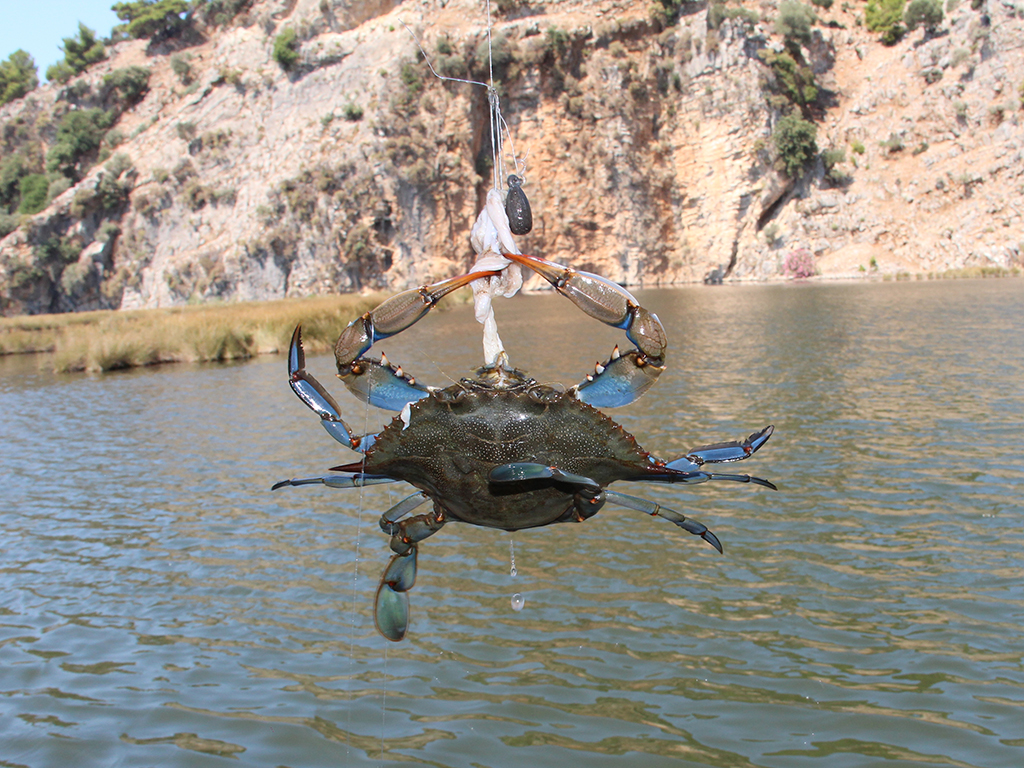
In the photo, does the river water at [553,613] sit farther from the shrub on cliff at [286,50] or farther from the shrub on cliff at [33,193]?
the shrub on cliff at [33,193]

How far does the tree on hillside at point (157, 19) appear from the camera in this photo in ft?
219

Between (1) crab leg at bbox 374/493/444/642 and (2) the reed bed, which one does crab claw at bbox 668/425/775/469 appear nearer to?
(1) crab leg at bbox 374/493/444/642

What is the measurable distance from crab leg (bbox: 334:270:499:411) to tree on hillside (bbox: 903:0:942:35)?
5924 centimetres

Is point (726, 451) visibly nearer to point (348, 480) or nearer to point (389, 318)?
point (389, 318)

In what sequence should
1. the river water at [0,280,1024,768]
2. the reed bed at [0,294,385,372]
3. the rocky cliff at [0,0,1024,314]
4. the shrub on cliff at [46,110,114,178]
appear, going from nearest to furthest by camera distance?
1. the river water at [0,280,1024,768]
2. the reed bed at [0,294,385,372]
3. the rocky cliff at [0,0,1024,314]
4. the shrub on cliff at [46,110,114,178]

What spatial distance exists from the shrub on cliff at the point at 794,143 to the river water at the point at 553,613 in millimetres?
42226

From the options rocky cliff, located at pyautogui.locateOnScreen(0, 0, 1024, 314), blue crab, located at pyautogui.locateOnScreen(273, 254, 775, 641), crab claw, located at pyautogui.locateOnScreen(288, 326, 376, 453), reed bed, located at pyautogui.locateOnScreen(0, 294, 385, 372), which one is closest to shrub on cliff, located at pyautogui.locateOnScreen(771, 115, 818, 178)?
rocky cliff, located at pyautogui.locateOnScreen(0, 0, 1024, 314)

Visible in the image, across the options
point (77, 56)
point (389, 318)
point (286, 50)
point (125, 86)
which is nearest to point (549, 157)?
point (286, 50)

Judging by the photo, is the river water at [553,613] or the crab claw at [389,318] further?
the river water at [553,613]

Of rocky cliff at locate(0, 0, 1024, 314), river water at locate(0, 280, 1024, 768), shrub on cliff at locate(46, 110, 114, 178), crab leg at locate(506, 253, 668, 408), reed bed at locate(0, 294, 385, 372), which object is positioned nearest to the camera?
crab leg at locate(506, 253, 668, 408)

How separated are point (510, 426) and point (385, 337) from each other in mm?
667

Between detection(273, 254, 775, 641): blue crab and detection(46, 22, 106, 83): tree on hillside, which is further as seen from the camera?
detection(46, 22, 106, 83): tree on hillside

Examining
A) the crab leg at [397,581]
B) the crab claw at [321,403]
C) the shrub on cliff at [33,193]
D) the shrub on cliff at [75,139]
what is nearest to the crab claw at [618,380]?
the crab claw at [321,403]

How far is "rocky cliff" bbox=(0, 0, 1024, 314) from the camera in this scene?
163 feet
